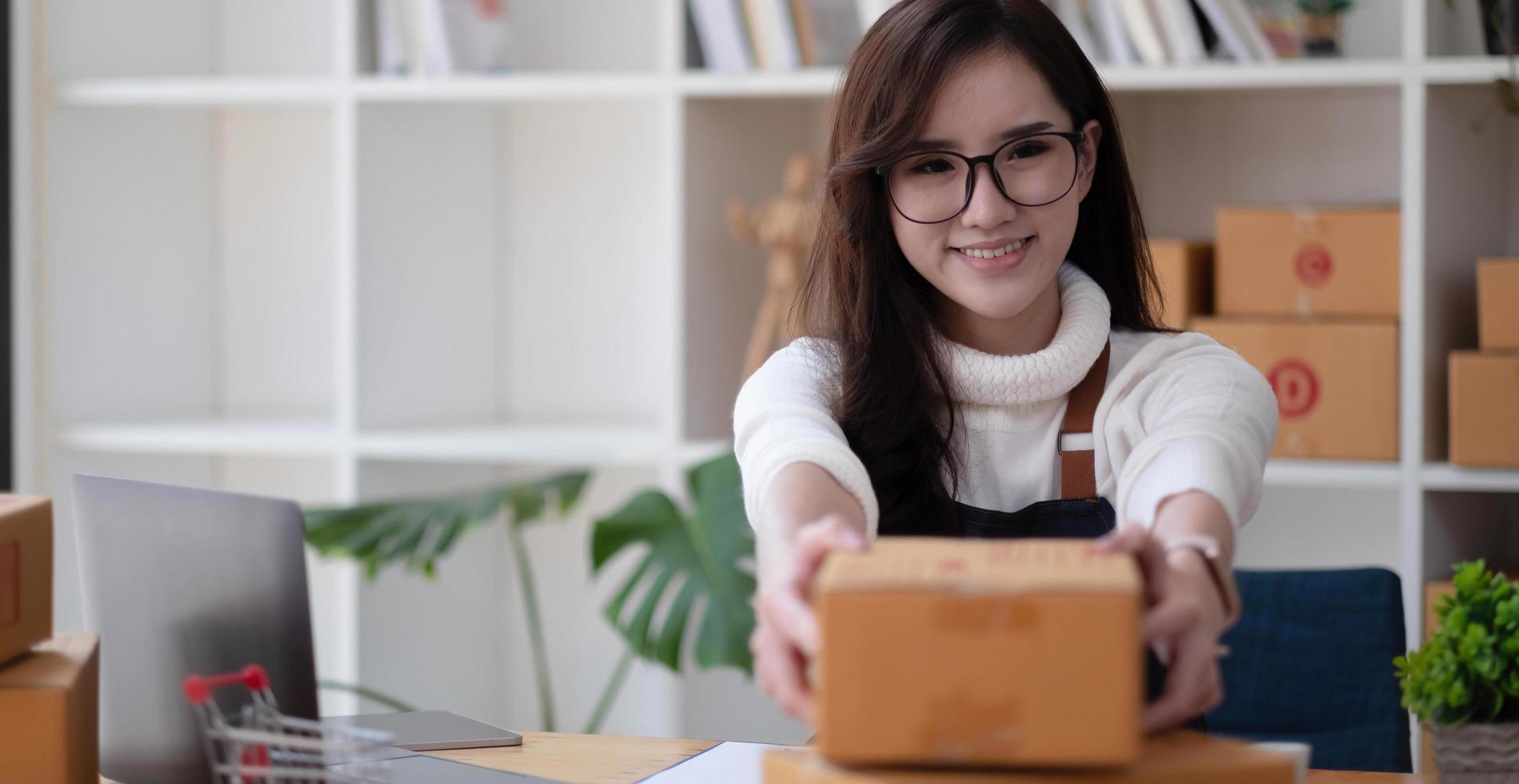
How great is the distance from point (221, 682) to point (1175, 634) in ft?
1.93

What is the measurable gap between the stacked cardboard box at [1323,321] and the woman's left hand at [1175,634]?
1.39 meters

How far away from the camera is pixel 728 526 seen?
2.27m

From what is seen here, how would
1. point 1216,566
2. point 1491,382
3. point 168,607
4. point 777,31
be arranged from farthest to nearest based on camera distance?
point 777,31
point 1491,382
point 168,607
point 1216,566

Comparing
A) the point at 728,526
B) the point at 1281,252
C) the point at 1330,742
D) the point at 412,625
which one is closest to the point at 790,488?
the point at 1330,742

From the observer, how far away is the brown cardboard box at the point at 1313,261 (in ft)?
7.14

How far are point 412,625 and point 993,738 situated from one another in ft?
7.03

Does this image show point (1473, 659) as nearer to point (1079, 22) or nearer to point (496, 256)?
point (1079, 22)

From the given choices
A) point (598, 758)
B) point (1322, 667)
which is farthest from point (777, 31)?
point (598, 758)

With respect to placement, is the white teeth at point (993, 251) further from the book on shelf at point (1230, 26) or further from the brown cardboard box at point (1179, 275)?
the book on shelf at point (1230, 26)

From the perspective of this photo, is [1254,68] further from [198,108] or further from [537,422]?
[198,108]

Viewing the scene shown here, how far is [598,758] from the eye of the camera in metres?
1.24

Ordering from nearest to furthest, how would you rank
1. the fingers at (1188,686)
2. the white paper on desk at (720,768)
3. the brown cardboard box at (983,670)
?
the brown cardboard box at (983,670), the fingers at (1188,686), the white paper on desk at (720,768)

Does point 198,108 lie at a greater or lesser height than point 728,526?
greater

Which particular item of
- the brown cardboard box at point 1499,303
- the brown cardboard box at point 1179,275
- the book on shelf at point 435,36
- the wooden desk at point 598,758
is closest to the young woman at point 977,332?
the wooden desk at point 598,758
